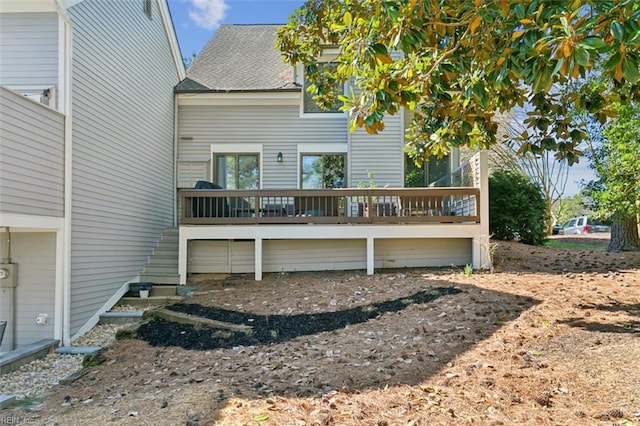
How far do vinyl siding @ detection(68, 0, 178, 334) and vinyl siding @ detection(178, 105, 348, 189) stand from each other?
0.98 meters

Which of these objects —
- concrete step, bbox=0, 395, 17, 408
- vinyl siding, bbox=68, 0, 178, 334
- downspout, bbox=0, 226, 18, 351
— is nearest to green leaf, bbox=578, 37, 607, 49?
concrete step, bbox=0, 395, 17, 408

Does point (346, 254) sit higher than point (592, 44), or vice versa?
point (592, 44)

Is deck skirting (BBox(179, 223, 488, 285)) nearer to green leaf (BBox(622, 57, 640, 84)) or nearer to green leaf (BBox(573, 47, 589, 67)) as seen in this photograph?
green leaf (BBox(622, 57, 640, 84))

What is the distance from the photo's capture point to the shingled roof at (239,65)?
12.0m

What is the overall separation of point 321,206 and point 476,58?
17.4 ft

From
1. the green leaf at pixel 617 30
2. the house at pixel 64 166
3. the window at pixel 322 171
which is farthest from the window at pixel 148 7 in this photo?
the green leaf at pixel 617 30

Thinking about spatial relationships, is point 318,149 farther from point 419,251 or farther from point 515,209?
point 515,209

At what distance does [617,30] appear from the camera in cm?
302

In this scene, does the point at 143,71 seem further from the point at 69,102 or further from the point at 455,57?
the point at 455,57

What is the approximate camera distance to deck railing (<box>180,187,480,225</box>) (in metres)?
9.34

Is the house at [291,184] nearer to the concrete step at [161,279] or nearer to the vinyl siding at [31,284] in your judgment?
the concrete step at [161,279]

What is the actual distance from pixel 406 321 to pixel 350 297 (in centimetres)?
173

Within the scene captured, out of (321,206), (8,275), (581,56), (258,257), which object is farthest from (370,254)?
(581,56)

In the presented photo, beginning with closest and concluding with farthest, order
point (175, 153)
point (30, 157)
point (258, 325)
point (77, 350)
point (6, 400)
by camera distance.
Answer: point (6, 400) → point (30, 157) → point (77, 350) → point (258, 325) → point (175, 153)
